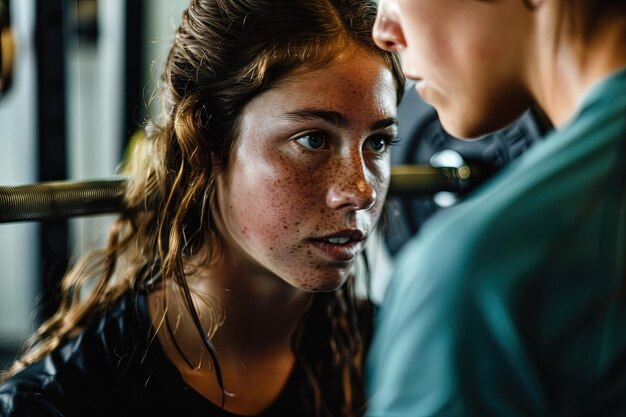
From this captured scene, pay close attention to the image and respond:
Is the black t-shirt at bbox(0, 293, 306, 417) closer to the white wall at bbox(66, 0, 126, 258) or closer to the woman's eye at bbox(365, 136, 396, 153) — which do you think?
the woman's eye at bbox(365, 136, 396, 153)

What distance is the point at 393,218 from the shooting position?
1.10 m

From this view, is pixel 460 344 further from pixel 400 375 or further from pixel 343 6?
pixel 343 6

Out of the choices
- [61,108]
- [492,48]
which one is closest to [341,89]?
[492,48]

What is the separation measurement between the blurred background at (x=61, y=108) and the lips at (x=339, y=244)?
36cm

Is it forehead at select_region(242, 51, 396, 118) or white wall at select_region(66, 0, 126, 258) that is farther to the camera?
white wall at select_region(66, 0, 126, 258)

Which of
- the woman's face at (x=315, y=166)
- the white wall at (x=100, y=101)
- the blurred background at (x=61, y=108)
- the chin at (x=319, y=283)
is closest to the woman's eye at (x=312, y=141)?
the woman's face at (x=315, y=166)

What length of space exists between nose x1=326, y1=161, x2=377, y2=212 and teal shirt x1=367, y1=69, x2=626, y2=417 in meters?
0.30

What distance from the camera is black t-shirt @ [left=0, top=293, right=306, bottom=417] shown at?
705 mm

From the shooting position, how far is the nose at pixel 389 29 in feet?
1.75

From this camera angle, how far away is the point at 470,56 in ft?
1.44

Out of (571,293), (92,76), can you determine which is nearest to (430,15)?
(571,293)

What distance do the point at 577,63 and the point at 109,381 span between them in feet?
1.75

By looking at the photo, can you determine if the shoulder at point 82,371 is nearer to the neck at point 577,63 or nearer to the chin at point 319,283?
the chin at point 319,283

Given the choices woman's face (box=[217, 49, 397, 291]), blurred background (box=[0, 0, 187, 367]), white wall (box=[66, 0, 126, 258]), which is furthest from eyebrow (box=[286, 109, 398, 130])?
white wall (box=[66, 0, 126, 258])
